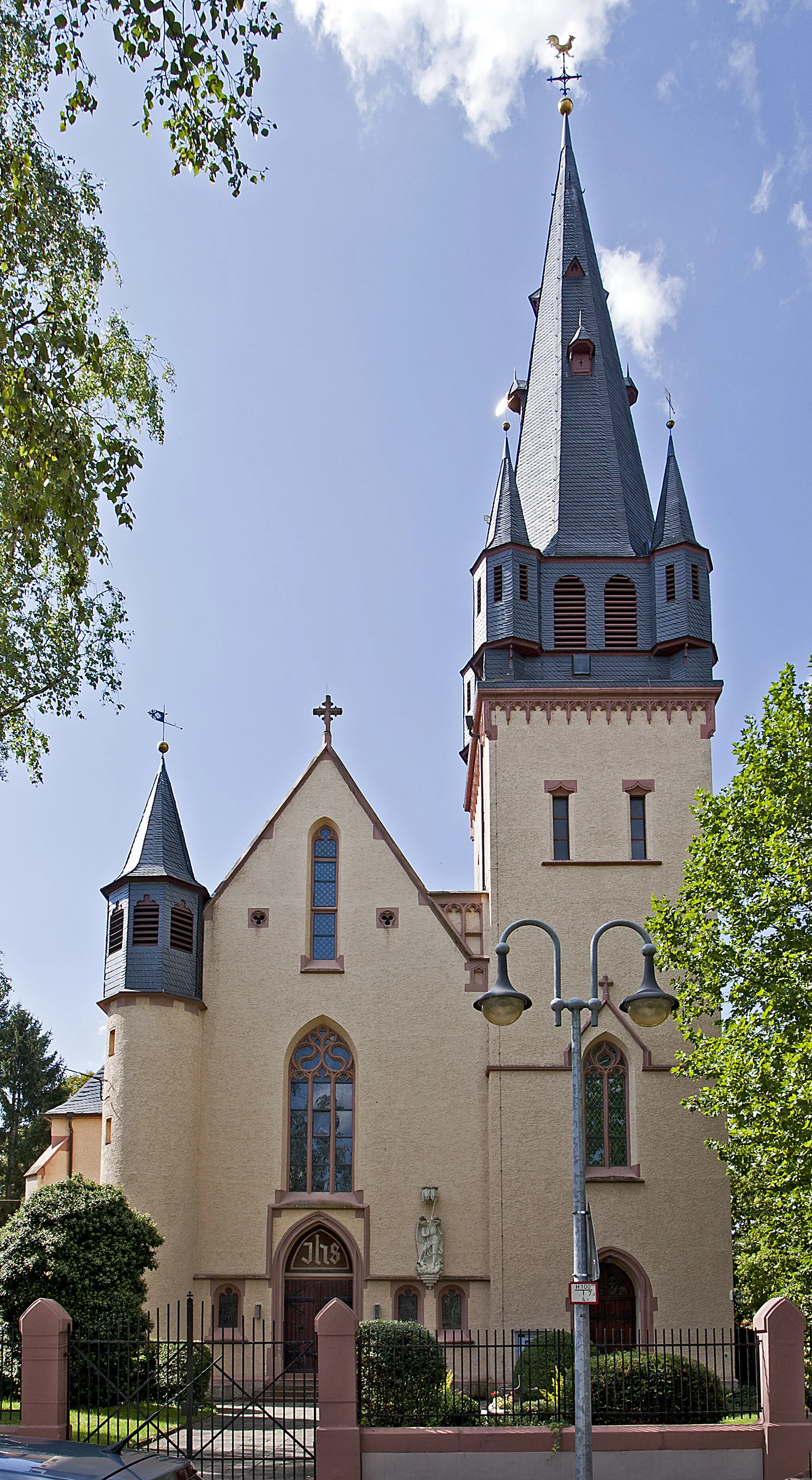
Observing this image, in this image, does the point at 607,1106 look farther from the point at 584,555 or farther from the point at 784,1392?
the point at 584,555

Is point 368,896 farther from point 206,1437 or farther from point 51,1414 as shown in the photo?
point 51,1414

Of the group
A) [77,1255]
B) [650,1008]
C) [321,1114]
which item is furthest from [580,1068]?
[321,1114]

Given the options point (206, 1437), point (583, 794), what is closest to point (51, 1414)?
point (206, 1437)

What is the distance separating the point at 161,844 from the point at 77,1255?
8.86m

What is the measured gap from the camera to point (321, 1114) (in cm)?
2780

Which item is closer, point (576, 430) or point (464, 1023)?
point (464, 1023)

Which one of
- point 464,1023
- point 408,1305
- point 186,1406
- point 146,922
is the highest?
point 146,922

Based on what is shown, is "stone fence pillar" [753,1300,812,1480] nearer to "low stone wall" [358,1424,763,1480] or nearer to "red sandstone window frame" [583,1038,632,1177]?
"low stone wall" [358,1424,763,1480]

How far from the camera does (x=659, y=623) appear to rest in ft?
99.2

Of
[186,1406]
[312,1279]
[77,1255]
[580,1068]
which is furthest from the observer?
[312,1279]

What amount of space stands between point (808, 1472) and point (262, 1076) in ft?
44.2

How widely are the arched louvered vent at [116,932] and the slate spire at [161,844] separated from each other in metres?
0.74

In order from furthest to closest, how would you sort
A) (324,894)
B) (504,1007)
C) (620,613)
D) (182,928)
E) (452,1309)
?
(620,613) < (324,894) < (182,928) < (452,1309) < (504,1007)

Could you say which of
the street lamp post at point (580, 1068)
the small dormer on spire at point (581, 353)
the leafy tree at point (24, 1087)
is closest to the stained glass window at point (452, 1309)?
the street lamp post at point (580, 1068)
